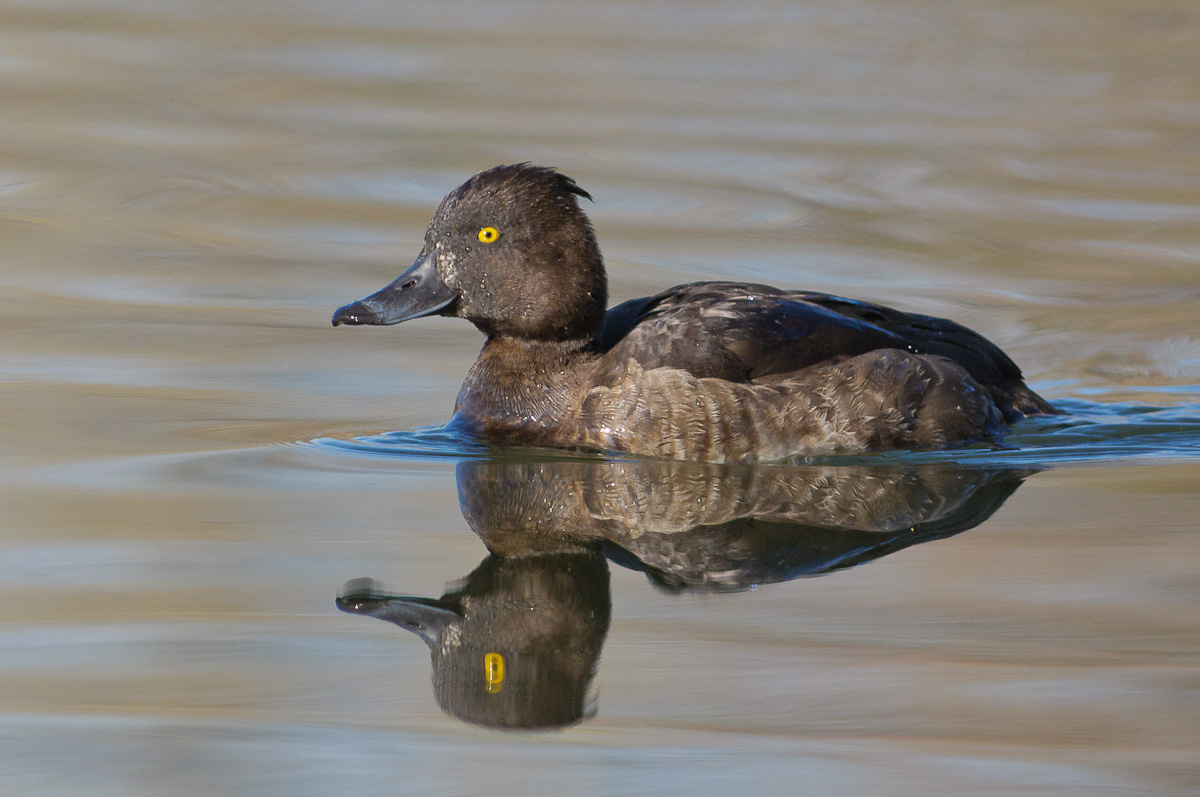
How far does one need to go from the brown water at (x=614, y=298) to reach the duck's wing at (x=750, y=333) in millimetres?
583

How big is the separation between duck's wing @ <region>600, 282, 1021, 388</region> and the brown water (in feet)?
1.91

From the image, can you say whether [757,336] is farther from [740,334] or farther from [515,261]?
[515,261]

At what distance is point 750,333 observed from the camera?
657 centimetres

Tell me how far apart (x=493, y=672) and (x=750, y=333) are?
260 centimetres

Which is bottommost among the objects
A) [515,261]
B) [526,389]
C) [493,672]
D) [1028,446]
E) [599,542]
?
[493,672]

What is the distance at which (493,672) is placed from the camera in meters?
4.34

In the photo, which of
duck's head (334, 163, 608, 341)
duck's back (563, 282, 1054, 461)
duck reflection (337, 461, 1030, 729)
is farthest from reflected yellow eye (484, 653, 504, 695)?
duck's head (334, 163, 608, 341)

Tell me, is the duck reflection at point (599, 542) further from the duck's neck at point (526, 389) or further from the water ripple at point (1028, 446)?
the duck's neck at point (526, 389)

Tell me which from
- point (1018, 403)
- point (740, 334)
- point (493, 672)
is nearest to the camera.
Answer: point (493, 672)

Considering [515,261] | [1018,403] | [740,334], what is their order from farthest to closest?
[1018,403] → [515,261] → [740,334]

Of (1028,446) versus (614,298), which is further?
(614,298)

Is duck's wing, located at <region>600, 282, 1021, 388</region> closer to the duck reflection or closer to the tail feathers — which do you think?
the tail feathers

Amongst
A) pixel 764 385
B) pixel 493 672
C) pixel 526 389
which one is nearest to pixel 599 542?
pixel 493 672

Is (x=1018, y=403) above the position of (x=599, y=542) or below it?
above
